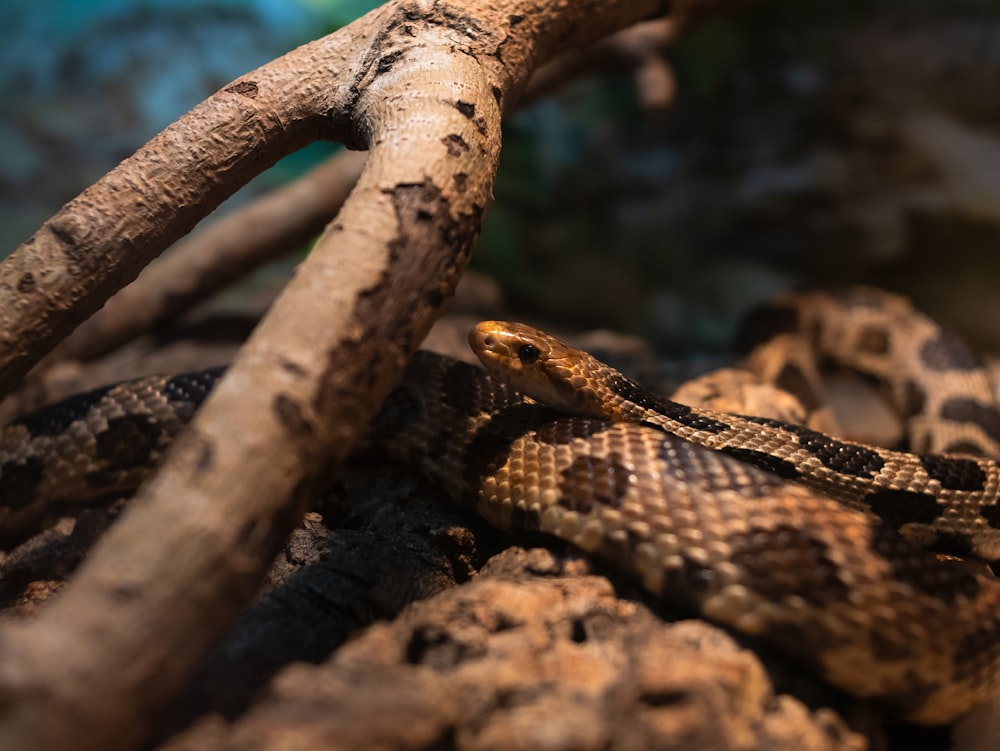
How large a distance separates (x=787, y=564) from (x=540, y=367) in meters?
1.16

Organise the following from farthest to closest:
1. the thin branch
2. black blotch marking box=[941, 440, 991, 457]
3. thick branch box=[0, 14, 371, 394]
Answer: the thin branch
black blotch marking box=[941, 440, 991, 457]
thick branch box=[0, 14, 371, 394]

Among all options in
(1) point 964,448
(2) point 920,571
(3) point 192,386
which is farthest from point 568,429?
(1) point 964,448

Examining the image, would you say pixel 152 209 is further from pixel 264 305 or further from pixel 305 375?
pixel 264 305

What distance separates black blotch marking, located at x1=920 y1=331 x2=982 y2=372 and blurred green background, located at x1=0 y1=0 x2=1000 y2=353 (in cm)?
99

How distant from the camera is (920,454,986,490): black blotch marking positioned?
3012 mm

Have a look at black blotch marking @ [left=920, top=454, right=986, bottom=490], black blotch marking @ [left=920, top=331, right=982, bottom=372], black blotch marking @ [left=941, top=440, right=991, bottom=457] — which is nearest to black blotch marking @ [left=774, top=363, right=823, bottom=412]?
black blotch marking @ [left=941, top=440, right=991, bottom=457]

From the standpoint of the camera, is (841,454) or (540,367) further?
(841,454)

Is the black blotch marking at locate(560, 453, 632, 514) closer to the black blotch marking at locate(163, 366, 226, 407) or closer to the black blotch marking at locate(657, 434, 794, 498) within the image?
the black blotch marking at locate(657, 434, 794, 498)

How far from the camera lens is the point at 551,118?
672cm

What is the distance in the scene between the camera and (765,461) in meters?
2.93

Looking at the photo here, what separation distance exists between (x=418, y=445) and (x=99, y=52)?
5.20 meters

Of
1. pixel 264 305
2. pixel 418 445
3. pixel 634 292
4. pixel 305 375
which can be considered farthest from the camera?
pixel 634 292

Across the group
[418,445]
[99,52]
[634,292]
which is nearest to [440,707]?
[418,445]

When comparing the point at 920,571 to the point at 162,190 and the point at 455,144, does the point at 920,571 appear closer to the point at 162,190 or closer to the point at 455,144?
the point at 455,144
